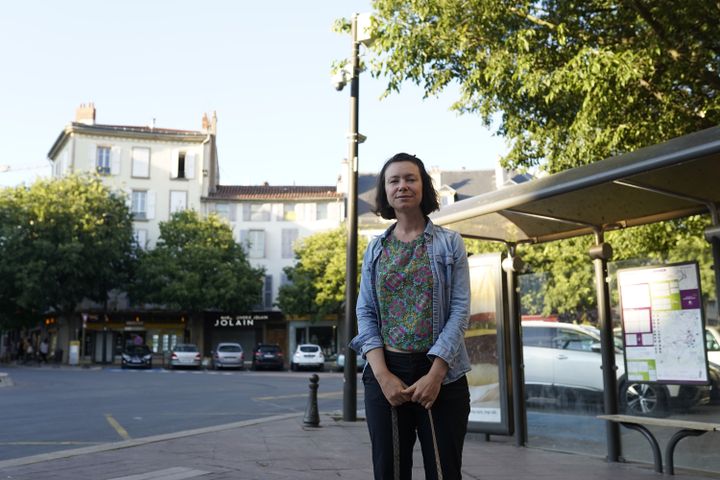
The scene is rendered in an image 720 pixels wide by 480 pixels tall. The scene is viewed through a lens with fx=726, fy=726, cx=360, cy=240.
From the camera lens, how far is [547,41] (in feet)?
34.3

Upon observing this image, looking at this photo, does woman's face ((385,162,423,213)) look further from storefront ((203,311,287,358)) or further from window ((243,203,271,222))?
window ((243,203,271,222))

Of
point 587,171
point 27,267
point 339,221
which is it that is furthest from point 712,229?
point 339,221

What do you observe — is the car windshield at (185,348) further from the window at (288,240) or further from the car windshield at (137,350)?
the window at (288,240)

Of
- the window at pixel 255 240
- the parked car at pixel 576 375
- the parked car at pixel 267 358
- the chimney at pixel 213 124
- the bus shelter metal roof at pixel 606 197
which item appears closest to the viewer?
the bus shelter metal roof at pixel 606 197

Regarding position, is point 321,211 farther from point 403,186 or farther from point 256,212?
point 403,186

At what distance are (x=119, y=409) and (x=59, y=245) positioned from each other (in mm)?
31031

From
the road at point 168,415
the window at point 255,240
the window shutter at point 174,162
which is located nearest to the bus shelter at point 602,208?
the road at point 168,415

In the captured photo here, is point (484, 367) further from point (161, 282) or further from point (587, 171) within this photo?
point (161, 282)

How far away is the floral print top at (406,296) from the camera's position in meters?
2.85

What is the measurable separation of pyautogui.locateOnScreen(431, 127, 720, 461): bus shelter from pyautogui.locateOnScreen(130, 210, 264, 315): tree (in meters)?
38.1

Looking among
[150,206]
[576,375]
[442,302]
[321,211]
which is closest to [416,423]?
[442,302]

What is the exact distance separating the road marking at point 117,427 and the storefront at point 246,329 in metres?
38.5

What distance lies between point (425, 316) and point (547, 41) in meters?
8.59

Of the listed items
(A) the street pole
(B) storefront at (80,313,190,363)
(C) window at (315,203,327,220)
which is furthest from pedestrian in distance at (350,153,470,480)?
(B) storefront at (80,313,190,363)
